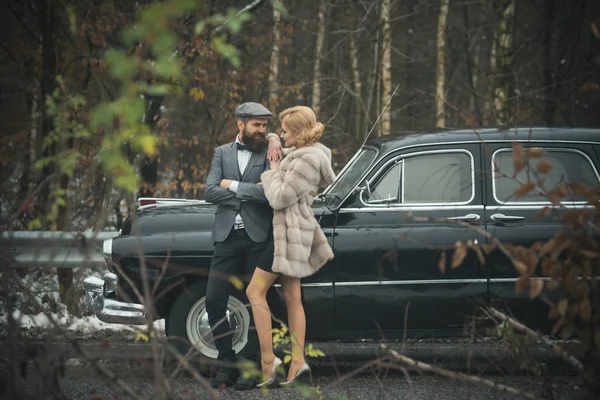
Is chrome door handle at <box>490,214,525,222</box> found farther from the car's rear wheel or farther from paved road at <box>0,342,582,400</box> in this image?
the car's rear wheel

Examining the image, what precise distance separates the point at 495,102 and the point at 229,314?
7.24 m

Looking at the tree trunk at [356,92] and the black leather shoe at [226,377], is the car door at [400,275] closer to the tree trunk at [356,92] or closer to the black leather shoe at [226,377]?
the black leather shoe at [226,377]

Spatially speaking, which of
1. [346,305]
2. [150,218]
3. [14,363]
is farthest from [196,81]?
[14,363]

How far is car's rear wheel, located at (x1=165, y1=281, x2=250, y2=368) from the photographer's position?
5.70 meters

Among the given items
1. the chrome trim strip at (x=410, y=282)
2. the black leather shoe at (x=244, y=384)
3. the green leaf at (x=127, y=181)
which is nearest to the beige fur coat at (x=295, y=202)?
the chrome trim strip at (x=410, y=282)

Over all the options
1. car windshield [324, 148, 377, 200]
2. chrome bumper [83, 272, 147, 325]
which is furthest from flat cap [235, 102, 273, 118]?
chrome bumper [83, 272, 147, 325]

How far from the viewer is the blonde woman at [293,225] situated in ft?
16.9

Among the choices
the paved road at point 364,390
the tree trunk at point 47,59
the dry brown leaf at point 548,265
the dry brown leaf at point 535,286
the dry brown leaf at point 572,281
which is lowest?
the paved road at point 364,390

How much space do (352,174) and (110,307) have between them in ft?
7.06

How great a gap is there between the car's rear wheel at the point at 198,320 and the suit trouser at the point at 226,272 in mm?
223

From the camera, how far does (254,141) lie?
17.9ft

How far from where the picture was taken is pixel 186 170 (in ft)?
50.6

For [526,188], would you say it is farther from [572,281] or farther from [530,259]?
[572,281]

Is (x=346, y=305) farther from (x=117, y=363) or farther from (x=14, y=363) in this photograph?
(x=14, y=363)
